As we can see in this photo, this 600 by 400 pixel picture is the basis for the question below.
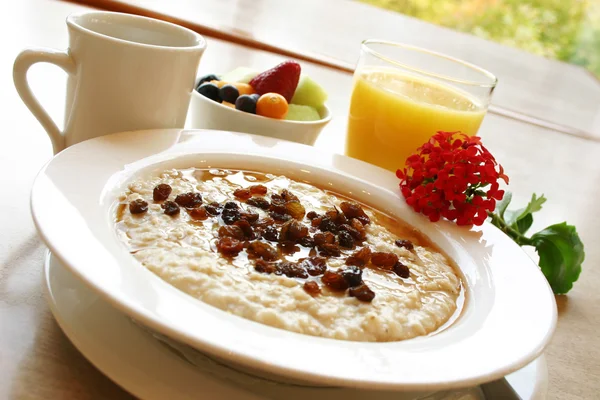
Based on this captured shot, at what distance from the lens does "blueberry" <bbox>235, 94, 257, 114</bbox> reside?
5.23 feet

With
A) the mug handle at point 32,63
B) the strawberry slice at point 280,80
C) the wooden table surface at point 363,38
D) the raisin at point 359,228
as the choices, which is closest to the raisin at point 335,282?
the raisin at point 359,228

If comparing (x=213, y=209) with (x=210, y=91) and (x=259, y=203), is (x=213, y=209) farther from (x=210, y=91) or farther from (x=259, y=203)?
(x=210, y=91)

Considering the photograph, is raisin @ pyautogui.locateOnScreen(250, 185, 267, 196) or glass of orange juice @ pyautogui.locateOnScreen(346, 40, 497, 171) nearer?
raisin @ pyautogui.locateOnScreen(250, 185, 267, 196)

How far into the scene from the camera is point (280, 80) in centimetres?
171

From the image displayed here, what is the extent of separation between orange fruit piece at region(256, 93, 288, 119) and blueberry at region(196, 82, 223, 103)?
4.8 inches

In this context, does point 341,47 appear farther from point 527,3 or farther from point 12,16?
point 527,3

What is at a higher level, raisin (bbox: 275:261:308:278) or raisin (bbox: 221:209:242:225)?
raisin (bbox: 221:209:242:225)

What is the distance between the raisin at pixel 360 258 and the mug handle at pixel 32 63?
2.33 ft

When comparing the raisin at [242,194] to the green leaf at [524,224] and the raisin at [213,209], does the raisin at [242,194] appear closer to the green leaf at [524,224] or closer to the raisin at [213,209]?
the raisin at [213,209]

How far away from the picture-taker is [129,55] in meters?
1.26

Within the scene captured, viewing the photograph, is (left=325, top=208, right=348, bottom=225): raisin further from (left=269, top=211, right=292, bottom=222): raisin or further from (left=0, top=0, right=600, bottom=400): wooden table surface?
(left=0, top=0, right=600, bottom=400): wooden table surface

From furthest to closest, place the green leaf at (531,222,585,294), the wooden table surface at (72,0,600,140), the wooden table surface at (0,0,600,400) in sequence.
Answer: the wooden table surface at (72,0,600,140)
the green leaf at (531,222,585,294)
the wooden table surface at (0,0,600,400)

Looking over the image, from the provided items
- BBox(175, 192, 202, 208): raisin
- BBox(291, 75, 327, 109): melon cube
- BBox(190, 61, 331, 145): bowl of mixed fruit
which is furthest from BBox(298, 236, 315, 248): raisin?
BBox(291, 75, 327, 109): melon cube

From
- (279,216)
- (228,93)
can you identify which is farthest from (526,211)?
(228,93)
